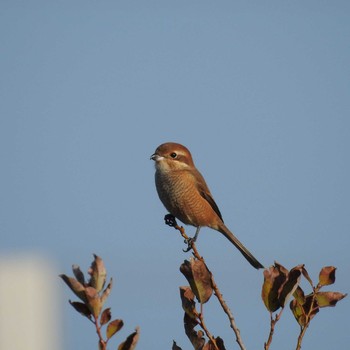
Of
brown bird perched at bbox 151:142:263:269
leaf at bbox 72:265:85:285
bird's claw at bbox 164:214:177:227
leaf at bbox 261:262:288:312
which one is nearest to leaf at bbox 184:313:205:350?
Answer: leaf at bbox 261:262:288:312

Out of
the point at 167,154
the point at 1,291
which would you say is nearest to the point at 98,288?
the point at 167,154

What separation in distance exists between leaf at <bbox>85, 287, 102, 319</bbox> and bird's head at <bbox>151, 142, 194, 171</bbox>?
3644 millimetres

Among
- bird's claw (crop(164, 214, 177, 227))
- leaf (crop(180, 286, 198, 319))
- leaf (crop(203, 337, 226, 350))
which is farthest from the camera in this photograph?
bird's claw (crop(164, 214, 177, 227))

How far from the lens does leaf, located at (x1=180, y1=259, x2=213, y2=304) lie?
7.47 feet

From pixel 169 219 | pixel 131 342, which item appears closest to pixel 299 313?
pixel 131 342

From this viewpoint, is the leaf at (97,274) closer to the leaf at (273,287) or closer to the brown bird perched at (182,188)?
the leaf at (273,287)

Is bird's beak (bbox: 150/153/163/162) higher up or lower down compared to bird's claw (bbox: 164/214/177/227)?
higher up

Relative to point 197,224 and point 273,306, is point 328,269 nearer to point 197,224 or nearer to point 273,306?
point 273,306

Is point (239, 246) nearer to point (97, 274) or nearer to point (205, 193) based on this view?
point (205, 193)

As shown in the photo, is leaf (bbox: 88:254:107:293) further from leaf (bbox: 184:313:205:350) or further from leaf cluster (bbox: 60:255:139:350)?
leaf (bbox: 184:313:205:350)

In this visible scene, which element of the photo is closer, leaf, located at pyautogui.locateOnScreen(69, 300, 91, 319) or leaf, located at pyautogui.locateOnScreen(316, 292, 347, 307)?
leaf, located at pyautogui.locateOnScreen(69, 300, 91, 319)

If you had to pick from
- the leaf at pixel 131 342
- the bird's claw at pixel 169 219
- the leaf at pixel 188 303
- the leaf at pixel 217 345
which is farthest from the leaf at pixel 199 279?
the bird's claw at pixel 169 219

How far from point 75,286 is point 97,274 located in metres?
0.06

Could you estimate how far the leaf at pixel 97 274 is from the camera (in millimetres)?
1920
